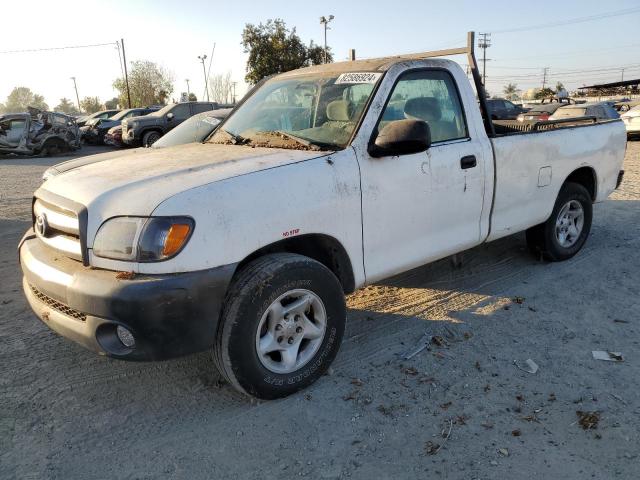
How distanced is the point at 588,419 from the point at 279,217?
6.51ft

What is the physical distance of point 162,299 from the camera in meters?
2.51

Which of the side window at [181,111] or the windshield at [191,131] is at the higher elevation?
the side window at [181,111]

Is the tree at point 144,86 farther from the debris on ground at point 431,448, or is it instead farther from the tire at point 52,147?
the debris on ground at point 431,448

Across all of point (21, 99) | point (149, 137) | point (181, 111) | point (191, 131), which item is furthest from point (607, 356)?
point (21, 99)

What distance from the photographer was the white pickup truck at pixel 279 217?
2.59 metres

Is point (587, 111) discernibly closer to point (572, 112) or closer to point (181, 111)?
point (572, 112)

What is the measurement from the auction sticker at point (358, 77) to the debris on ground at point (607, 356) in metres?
2.35

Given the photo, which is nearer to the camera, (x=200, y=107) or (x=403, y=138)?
(x=403, y=138)

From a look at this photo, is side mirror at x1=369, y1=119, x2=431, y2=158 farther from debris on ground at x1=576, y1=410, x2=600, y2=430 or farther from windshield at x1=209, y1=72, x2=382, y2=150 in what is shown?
debris on ground at x1=576, y1=410, x2=600, y2=430

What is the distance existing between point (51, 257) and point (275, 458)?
1678mm

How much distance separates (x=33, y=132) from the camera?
19.1 meters

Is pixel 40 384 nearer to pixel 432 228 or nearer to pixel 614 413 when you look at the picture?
pixel 432 228

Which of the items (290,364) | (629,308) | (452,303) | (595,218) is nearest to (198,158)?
(290,364)

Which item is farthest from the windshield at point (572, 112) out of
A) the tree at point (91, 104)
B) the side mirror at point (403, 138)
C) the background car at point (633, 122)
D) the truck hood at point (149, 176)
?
the tree at point (91, 104)
